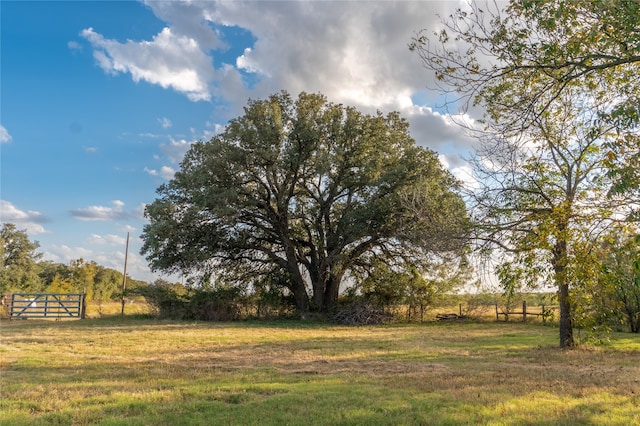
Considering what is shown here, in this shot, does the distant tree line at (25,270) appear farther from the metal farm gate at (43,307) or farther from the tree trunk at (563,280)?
the tree trunk at (563,280)

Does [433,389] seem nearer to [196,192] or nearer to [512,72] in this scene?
[512,72]

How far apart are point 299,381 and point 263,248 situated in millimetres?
19541

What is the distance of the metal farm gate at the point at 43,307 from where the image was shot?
25.8 meters

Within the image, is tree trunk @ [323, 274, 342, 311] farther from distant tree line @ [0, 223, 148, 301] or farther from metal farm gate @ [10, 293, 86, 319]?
distant tree line @ [0, 223, 148, 301]

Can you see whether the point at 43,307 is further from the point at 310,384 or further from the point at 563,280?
the point at 563,280

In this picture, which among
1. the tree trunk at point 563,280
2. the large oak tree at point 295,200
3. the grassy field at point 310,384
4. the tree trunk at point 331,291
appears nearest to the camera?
the grassy field at point 310,384

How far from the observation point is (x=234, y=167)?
25344 millimetres

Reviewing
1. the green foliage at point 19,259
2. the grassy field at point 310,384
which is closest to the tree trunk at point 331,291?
the grassy field at point 310,384

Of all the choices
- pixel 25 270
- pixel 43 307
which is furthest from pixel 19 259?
pixel 43 307

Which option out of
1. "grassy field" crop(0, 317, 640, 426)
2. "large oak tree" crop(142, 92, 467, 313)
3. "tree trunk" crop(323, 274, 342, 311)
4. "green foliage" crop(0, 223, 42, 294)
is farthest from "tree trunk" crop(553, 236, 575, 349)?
"green foliage" crop(0, 223, 42, 294)

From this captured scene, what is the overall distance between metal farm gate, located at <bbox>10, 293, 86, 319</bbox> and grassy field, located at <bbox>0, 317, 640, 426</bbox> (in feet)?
40.3

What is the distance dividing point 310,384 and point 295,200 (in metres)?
20.1

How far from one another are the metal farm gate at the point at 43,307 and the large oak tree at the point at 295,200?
562 centimetres

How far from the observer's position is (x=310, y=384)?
8203 mm
